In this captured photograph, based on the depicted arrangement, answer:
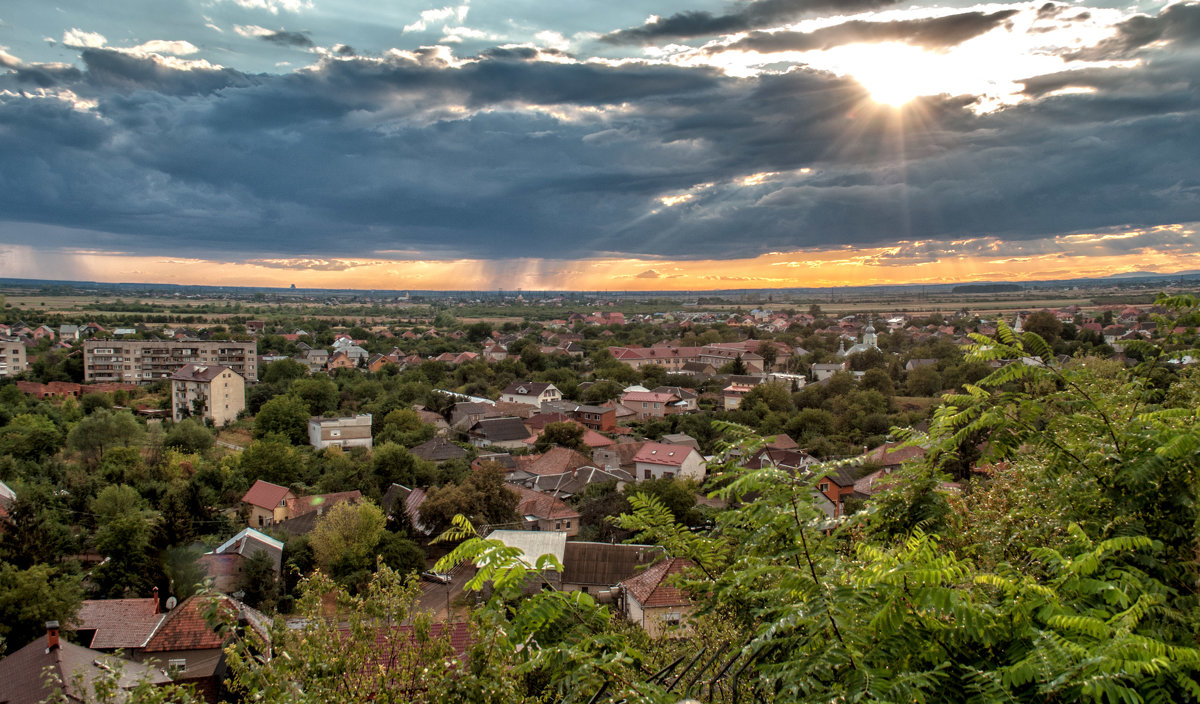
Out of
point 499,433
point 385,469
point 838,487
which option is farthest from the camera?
point 499,433

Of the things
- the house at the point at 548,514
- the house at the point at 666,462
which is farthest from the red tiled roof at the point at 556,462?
the house at the point at 548,514

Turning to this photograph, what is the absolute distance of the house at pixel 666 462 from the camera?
31.5 m

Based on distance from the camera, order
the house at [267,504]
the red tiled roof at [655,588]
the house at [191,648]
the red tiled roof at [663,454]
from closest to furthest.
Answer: the house at [191,648]
the red tiled roof at [655,588]
the house at [267,504]
the red tiled roof at [663,454]

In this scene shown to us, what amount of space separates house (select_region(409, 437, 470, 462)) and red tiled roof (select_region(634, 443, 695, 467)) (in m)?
8.65

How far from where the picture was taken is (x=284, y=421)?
38.6 m

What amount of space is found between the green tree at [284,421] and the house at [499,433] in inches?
363

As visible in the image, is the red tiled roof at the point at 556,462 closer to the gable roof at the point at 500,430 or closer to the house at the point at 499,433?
the house at the point at 499,433

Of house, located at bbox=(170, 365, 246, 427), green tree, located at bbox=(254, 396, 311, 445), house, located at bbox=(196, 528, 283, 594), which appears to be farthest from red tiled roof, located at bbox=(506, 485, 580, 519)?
Answer: house, located at bbox=(170, 365, 246, 427)

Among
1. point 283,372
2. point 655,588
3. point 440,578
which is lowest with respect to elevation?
point 440,578

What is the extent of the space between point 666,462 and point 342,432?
683 inches

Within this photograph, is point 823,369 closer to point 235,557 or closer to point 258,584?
point 235,557

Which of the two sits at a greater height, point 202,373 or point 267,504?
point 202,373

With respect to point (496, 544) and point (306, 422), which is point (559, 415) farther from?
point (496, 544)

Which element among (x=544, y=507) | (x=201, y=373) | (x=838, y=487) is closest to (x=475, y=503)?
(x=544, y=507)
